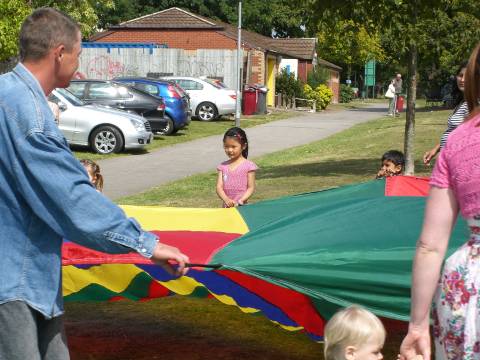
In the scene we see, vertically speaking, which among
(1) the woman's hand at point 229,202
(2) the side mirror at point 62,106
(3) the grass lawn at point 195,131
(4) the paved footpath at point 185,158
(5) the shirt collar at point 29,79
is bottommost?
(4) the paved footpath at point 185,158

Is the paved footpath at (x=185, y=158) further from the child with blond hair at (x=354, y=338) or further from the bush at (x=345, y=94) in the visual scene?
the bush at (x=345, y=94)

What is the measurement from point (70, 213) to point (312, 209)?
104 inches

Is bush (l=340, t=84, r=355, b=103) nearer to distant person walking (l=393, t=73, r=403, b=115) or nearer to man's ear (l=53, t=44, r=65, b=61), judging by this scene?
distant person walking (l=393, t=73, r=403, b=115)

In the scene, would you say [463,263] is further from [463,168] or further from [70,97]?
[70,97]

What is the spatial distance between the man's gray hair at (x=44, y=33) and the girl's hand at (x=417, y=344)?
1.56m

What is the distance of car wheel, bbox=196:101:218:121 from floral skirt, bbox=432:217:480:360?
90.6 feet

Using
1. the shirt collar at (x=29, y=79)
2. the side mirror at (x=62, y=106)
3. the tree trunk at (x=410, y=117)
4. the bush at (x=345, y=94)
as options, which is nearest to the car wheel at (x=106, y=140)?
the side mirror at (x=62, y=106)

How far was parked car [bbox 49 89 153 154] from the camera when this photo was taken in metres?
19.0

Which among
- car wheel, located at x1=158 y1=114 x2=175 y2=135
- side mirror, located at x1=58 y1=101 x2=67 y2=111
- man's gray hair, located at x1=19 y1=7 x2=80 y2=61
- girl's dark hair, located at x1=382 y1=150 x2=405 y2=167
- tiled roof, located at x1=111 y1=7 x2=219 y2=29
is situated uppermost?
tiled roof, located at x1=111 y1=7 x2=219 y2=29

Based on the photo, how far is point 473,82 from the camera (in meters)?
2.99

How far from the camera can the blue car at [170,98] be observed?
2439cm

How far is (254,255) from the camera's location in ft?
14.2

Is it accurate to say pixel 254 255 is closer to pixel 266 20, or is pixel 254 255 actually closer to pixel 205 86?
pixel 205 86

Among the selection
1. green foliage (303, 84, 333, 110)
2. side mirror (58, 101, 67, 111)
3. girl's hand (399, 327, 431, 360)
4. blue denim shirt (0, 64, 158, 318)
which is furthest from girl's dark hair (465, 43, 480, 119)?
green foliage (303, 84, 333, 110)
